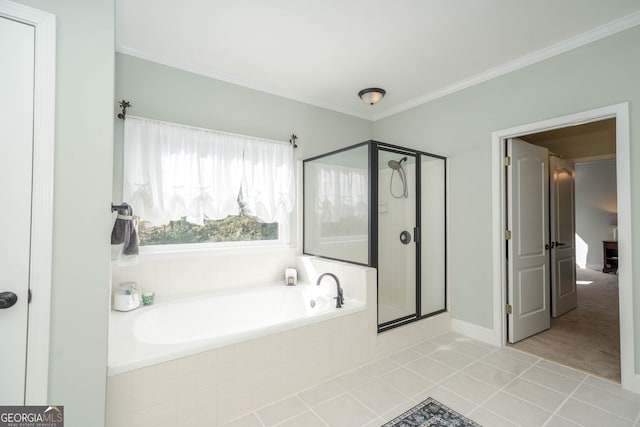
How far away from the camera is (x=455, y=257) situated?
3.17m

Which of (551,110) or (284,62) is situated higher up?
(284,62)

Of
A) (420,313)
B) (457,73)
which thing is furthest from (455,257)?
(457,73)

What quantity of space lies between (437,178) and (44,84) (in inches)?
125

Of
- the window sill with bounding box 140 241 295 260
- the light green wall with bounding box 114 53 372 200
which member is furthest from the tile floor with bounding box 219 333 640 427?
the light green wall with bounding box 114 53 372 200

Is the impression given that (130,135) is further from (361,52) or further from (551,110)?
(551,110)

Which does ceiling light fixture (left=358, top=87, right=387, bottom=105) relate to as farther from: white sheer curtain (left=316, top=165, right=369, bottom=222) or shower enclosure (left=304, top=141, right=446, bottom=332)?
white sheer curtain (left=316, top=165, right=369, bottom=222)

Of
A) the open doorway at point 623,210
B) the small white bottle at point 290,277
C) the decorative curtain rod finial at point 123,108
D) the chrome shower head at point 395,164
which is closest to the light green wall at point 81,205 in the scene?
the decorative curtain rod finial at point 123,108

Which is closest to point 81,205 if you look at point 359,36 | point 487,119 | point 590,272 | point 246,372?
point 246,372

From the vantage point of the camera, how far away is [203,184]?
8.77 feet

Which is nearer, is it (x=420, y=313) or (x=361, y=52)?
(x=361, y=52)

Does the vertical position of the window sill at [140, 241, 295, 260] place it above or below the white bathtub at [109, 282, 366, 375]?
above

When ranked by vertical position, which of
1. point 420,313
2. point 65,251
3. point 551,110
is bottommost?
point 420,313

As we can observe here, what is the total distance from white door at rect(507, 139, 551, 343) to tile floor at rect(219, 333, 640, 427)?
0.52 metres

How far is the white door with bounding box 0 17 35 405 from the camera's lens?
1.20 m
